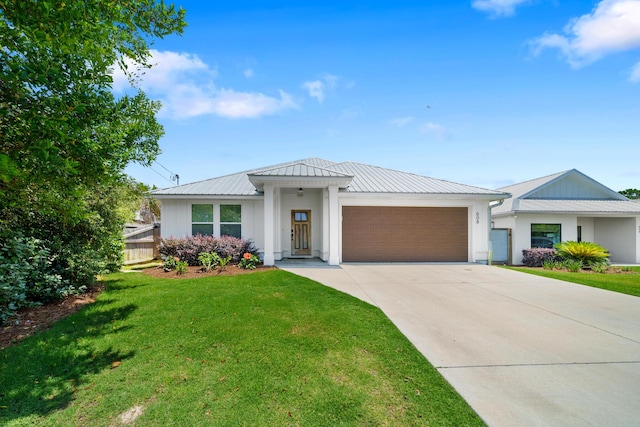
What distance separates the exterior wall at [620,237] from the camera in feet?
51.0

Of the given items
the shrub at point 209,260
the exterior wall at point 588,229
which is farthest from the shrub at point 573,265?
the shrub at point 209,260

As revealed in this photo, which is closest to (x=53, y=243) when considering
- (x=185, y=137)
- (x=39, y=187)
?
(x=39, y=187)

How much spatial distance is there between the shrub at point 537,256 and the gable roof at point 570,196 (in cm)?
234

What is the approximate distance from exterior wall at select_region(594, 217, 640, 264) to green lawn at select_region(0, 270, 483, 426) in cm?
1881

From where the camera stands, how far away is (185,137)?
1344cm

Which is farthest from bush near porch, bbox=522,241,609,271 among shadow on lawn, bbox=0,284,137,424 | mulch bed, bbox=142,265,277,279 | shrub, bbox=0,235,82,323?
shrub, bbox=0,235,82,323

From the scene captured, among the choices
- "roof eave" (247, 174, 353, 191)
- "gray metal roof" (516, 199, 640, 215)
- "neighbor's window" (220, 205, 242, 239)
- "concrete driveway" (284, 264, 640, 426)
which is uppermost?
"roof eave" (247, 174, 353, 191)

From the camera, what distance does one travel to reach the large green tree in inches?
118

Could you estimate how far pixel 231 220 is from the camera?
12.1 m

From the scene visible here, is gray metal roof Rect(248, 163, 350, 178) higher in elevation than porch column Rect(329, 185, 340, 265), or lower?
higher

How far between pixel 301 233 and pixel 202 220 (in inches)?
168

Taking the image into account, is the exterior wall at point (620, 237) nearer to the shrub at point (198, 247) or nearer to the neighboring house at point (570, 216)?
the neighboring house at point (570, 216)

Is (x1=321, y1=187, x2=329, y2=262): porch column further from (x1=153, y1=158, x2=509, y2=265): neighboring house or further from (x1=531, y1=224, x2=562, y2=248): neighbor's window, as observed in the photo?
(x1=531, y1=224, x2=562, y2=248): neighbor's window

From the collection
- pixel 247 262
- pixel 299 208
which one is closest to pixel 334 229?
pixel 299 208
